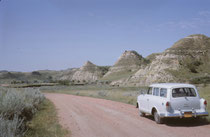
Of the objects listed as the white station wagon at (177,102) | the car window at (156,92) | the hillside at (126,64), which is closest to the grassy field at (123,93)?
the white station wagon at (177,102)

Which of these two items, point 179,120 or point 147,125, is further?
point 179,120

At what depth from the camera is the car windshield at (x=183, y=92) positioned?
10736 mm

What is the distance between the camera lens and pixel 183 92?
1101cm

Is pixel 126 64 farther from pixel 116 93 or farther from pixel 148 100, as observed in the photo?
pixel 148 100

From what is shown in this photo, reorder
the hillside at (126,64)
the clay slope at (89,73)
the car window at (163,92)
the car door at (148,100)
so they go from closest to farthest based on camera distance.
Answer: the car window at (163,92)
the car door at (148,100)
the hillside at (126,64)
the clay slope at (89,73)

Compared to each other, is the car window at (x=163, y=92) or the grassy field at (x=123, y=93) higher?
the car window at (x=163, y=92)

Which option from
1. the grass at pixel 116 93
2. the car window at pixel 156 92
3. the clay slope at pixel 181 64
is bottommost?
the grass at pixel 116 93

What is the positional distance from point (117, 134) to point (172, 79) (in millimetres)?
46488

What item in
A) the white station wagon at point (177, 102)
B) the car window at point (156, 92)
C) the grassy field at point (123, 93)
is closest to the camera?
the white station wagon at point (177, 102)

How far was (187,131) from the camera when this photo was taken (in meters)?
9.11

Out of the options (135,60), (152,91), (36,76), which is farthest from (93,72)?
(152,91)

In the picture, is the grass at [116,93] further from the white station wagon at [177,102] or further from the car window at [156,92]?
the white station wagon at [177,102]

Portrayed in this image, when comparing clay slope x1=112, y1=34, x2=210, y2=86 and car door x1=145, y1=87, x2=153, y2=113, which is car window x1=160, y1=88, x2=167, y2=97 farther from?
clay slope x1=112, y1=34, x2=210, y2=86

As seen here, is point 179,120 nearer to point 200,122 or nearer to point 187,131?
point 200,122
